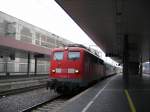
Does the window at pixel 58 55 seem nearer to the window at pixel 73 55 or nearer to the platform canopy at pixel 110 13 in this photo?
the window at pixel 73 55

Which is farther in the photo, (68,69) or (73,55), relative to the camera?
(73,55)

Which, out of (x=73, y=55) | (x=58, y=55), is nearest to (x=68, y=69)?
(x=73, y=55)

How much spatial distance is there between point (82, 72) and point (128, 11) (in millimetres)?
4874

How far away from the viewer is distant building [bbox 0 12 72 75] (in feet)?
168

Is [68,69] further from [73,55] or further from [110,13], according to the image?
[110,13]

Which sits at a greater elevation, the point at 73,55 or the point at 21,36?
the point at 21,36

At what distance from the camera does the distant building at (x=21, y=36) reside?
2012 inches

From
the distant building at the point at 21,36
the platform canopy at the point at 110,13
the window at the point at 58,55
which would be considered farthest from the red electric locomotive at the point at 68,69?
the distant building at the point at 21,36

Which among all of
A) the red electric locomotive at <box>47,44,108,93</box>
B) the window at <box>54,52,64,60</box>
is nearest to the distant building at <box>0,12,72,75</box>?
the window at <box>54,52,64,60</box>

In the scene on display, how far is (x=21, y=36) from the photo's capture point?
2255 inches

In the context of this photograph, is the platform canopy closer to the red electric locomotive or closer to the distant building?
the red electric locomotive

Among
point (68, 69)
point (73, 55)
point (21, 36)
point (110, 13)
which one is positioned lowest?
point (68, 69)

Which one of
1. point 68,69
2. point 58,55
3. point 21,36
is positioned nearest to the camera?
point 68,69

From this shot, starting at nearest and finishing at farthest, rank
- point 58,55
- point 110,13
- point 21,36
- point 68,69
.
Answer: point 68,69, point 58,55, point 110,13, point 21,36
